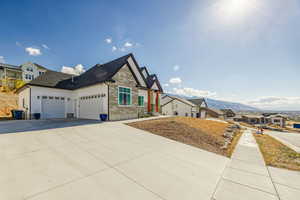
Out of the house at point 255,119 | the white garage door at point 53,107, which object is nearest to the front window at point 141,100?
the white garage door at point 53,107

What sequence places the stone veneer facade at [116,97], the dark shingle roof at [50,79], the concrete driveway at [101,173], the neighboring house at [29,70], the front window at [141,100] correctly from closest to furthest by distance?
the concrete driveway at [101,173], the stone veneer facade at [116,97], the dark shingle roof at [50,79], the front window at [141,100], the neighboring house at [29,70]

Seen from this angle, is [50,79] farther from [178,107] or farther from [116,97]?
[178,107]

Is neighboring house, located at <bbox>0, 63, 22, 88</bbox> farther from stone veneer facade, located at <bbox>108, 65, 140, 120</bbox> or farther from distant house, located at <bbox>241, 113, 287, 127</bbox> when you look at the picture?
distant house, located at <bbox>241, 113, 287, 127</bbox>

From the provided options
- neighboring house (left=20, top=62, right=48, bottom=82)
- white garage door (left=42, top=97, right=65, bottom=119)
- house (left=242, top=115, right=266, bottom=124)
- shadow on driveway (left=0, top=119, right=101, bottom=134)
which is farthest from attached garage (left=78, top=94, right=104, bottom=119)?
house (left=242, top=115, right=266, bottom=124)

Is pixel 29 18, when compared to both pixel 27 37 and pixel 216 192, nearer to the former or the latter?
pixel 27 37

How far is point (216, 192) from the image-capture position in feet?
8.80

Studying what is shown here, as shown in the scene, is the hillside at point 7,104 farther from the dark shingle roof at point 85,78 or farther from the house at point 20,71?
the house at point 20,71

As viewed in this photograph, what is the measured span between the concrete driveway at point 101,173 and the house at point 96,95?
756cm

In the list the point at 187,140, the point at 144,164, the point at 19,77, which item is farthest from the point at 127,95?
the point at 19,77

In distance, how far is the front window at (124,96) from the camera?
12687mm

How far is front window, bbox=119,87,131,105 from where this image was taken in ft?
41.6

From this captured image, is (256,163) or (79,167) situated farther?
(256,163)

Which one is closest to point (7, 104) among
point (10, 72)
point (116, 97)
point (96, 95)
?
point (96, 95)

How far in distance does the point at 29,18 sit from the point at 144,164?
15.4 m
